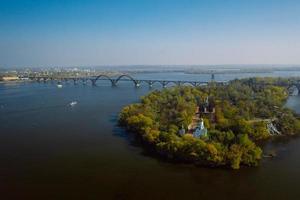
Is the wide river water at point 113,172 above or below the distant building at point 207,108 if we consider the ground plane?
below

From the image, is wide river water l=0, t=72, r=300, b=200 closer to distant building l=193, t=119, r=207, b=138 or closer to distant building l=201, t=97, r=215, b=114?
distant building l=193, t=119, r=207, b=138

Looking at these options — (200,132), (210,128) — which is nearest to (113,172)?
(200,132)

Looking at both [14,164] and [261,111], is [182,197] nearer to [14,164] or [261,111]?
[14,164]

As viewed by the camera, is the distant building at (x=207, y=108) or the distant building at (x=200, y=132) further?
the distant building at (x=207, y=108)

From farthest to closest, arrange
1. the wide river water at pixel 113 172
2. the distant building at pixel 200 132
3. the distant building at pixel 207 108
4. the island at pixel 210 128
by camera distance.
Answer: the distant building at pixel 207 108 < the distant building at pixel 200 132 < the island at pixel 210 128 < the wide river water at pixel 113 172

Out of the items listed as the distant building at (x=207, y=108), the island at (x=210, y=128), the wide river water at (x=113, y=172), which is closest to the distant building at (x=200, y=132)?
the island at (x=210, y=128)

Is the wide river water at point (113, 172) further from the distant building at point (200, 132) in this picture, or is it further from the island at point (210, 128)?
the distant building at point (200, 132)

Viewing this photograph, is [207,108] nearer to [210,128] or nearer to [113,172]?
[210,128]

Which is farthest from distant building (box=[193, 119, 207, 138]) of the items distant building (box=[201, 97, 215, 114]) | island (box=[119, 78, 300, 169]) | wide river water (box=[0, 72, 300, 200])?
distant building (box=[201, 97, 215, 114])

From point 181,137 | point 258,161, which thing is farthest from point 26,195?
point 258,161
